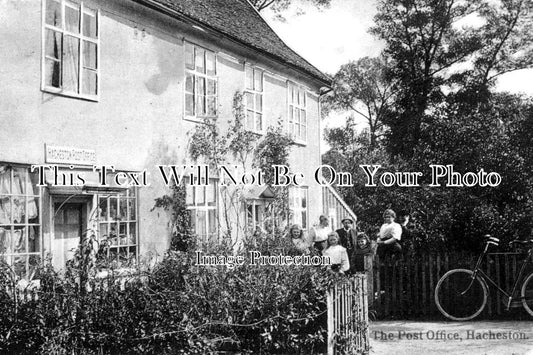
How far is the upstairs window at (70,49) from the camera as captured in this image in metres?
10.4

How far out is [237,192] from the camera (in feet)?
53.5

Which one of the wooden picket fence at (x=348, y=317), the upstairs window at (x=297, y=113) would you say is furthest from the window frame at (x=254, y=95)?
the wooden picket fence at (x=348, y=317)

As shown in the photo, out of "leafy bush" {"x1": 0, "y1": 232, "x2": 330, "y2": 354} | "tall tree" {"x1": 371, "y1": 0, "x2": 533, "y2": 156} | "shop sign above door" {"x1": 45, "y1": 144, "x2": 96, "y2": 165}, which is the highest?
"tall tree" {"x1": 371, "y1": 0, "x2": 533, "y2": 156}

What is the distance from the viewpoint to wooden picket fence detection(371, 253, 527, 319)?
10797mm

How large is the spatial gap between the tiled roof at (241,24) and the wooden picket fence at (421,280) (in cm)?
687

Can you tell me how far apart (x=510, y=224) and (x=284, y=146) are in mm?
6635

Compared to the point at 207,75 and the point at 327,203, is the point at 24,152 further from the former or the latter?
the point at 327,203

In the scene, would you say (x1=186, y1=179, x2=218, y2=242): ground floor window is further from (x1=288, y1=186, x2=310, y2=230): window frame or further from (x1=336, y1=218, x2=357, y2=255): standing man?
(x1=288, y1=186, x2=310, y2=230): window frame

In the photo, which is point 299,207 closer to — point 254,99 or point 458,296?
Answer: point 254,99

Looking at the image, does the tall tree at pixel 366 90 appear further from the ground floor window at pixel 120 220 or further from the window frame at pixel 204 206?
the ground floor window at pixel 120 220

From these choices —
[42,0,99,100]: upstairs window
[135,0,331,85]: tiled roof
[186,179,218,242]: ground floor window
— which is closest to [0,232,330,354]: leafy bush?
[42,0,99,100]: upstairs window

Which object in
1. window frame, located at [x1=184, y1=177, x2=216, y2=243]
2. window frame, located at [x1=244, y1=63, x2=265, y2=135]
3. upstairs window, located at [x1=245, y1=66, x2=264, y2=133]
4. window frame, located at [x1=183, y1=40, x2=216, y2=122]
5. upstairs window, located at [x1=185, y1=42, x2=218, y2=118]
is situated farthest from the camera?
upstairs window, located at [x1=245, y1=66, x2=264, y2=133]

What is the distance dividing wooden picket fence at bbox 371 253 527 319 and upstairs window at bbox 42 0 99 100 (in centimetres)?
602

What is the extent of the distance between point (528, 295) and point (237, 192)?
793cm
